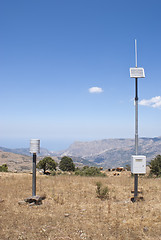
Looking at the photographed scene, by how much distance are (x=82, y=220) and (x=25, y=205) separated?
3387mm

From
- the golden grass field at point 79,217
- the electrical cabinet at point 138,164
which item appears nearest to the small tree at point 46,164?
the golden grass field at point 79,217

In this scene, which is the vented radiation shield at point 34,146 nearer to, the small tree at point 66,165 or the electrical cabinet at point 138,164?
the electrical cabinet at point 138,164

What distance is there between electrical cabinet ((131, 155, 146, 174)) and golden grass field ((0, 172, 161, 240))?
62.7 inches

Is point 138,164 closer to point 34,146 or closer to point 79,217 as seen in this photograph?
point 79,217

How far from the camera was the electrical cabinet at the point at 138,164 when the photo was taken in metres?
10.5

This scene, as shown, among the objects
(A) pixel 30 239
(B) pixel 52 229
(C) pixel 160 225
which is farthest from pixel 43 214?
(C) pixel 160 225

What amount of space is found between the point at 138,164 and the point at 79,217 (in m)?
4.27

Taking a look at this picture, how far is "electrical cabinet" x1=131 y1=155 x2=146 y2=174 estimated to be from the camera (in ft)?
34.4

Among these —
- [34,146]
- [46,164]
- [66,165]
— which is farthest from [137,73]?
[66,165]

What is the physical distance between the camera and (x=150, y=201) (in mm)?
10398

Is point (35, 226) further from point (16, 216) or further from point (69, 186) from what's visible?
point (69, 186)

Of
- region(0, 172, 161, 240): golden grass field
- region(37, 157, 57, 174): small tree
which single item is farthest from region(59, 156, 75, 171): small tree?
region(0, 172, 161, 240): golden grass field

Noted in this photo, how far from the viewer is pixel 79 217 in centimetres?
815

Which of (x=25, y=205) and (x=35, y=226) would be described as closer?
(x=35, y=226)
